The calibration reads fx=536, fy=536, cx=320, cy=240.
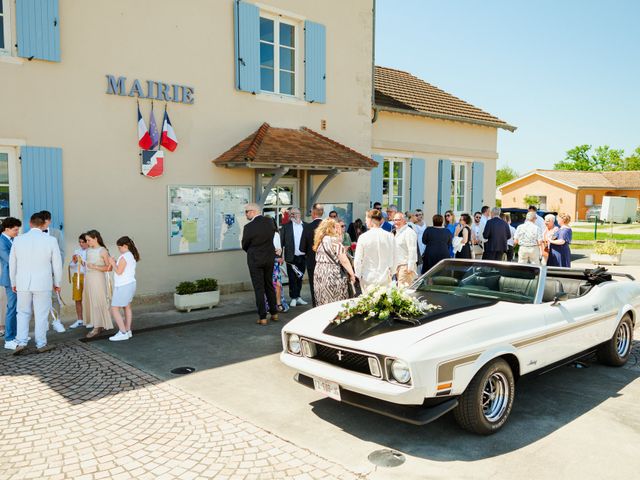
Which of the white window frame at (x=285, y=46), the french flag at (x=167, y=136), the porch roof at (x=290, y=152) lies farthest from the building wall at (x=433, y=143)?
the french flag at (x=167, y=136)

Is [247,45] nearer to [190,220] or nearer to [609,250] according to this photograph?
[190,220]

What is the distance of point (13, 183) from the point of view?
8.17m

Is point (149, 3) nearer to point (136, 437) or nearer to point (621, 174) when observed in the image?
point (136, 437)

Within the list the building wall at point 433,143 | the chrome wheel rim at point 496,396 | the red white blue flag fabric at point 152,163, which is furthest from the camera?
the building wall at point 433,143

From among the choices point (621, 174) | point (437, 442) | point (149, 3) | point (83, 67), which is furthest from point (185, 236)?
point (621, 174)

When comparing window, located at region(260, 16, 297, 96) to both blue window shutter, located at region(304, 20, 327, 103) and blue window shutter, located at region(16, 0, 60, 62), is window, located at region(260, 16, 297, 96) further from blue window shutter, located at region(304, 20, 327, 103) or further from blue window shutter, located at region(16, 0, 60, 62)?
blue window shutter, located at region(16, 0, 60, 62)

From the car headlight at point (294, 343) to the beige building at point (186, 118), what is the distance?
5344 mm

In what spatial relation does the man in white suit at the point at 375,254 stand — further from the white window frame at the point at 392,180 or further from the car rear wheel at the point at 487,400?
the white window frame at the point at 392,180

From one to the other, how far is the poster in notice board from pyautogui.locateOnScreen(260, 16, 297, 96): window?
Answer: 2.86m

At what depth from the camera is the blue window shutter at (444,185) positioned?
1617 cm

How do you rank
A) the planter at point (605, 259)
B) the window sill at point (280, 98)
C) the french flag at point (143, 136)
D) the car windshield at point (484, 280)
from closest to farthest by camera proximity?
the car windshield at point (484, 280)
the french flag at point (143, 136)
the window sill at point (280, 98)
the planter at point (605, 259)

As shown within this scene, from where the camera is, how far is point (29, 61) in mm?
8180

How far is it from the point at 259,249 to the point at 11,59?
4.67 meters

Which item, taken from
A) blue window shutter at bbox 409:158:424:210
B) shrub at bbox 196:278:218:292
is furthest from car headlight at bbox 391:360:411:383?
blue window shutter at bbox 409:158:424:210
